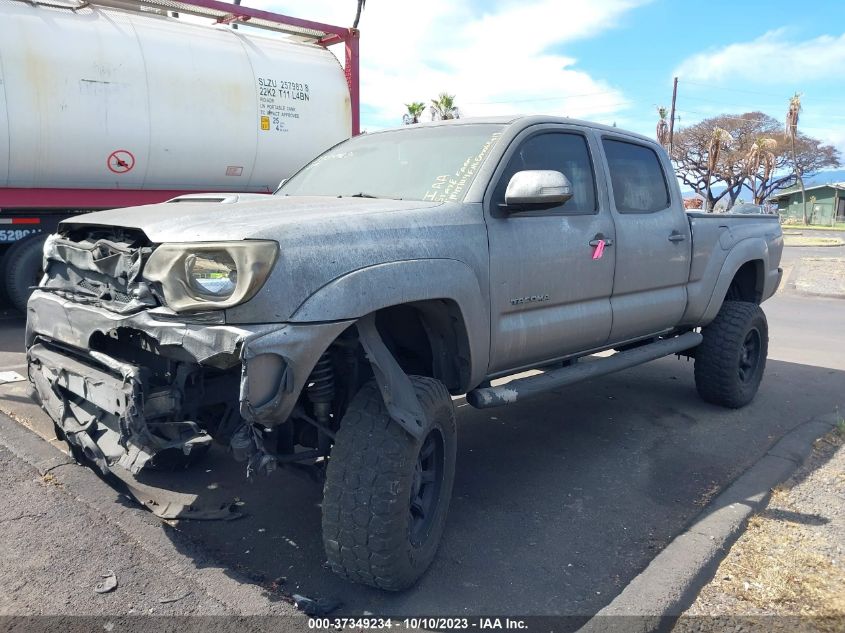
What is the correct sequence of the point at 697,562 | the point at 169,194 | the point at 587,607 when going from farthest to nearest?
the point at 169,194, the point at 697,562, the point at 587,607

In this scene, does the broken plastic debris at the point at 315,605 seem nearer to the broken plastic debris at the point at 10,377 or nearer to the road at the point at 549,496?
the road at the point at 549,496

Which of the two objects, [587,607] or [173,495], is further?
[173,495]

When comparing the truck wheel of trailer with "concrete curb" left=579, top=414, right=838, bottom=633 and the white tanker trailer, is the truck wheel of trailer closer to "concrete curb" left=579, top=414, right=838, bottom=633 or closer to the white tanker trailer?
the white tanker trailer

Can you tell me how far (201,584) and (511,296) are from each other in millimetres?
1932

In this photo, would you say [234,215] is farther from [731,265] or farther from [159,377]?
[731,265]

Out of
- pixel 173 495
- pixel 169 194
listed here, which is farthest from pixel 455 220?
→ pixel 169 194

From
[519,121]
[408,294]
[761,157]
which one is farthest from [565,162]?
[761,157]

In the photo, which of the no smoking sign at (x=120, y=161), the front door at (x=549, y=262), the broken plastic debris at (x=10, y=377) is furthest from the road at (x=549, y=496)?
the no smoking sign at (x=120, y=161)

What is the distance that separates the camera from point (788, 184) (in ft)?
247

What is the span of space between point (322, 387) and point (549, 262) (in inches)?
57.0

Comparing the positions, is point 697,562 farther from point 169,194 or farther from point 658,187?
point 169,194

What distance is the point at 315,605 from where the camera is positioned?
9.31 ft

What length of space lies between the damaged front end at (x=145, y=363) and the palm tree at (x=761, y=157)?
57684 mm

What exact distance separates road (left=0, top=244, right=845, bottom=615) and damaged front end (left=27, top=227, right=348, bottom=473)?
21.7 inches
